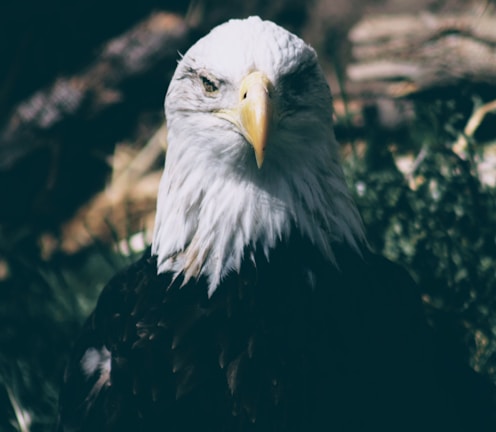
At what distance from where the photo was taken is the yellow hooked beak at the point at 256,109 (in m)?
2.10

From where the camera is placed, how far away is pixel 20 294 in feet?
13.2

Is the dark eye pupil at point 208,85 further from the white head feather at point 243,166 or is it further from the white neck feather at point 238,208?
the white neck feather at point 238,208

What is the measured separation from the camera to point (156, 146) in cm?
507

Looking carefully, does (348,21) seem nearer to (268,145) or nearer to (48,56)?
(48,56)

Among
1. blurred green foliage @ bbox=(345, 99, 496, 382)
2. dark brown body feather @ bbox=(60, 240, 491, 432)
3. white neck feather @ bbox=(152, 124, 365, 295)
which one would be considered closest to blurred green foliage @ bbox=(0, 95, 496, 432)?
blurred green foliage @ bbox=(345, 99, 496, 382)

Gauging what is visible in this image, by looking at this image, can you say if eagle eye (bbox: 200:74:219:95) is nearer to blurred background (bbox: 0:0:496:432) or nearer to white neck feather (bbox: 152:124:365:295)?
white neck feather (bbox: 152:124:365:295)

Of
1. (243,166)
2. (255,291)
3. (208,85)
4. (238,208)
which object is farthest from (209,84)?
(255,291)

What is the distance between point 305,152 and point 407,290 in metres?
0.64

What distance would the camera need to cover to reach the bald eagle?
2.34 m

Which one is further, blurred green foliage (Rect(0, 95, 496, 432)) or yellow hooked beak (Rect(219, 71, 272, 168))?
blurred green foliage (Rect(0, 95, 496, 432))

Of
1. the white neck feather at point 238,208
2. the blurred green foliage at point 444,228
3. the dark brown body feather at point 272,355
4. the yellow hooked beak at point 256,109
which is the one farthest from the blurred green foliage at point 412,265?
the yellow hooked beak at point 256,109

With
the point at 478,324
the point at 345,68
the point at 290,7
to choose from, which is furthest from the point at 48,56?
the point at 478,324

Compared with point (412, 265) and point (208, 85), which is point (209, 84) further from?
point (412, 265)

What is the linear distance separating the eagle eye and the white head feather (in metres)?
0.01
